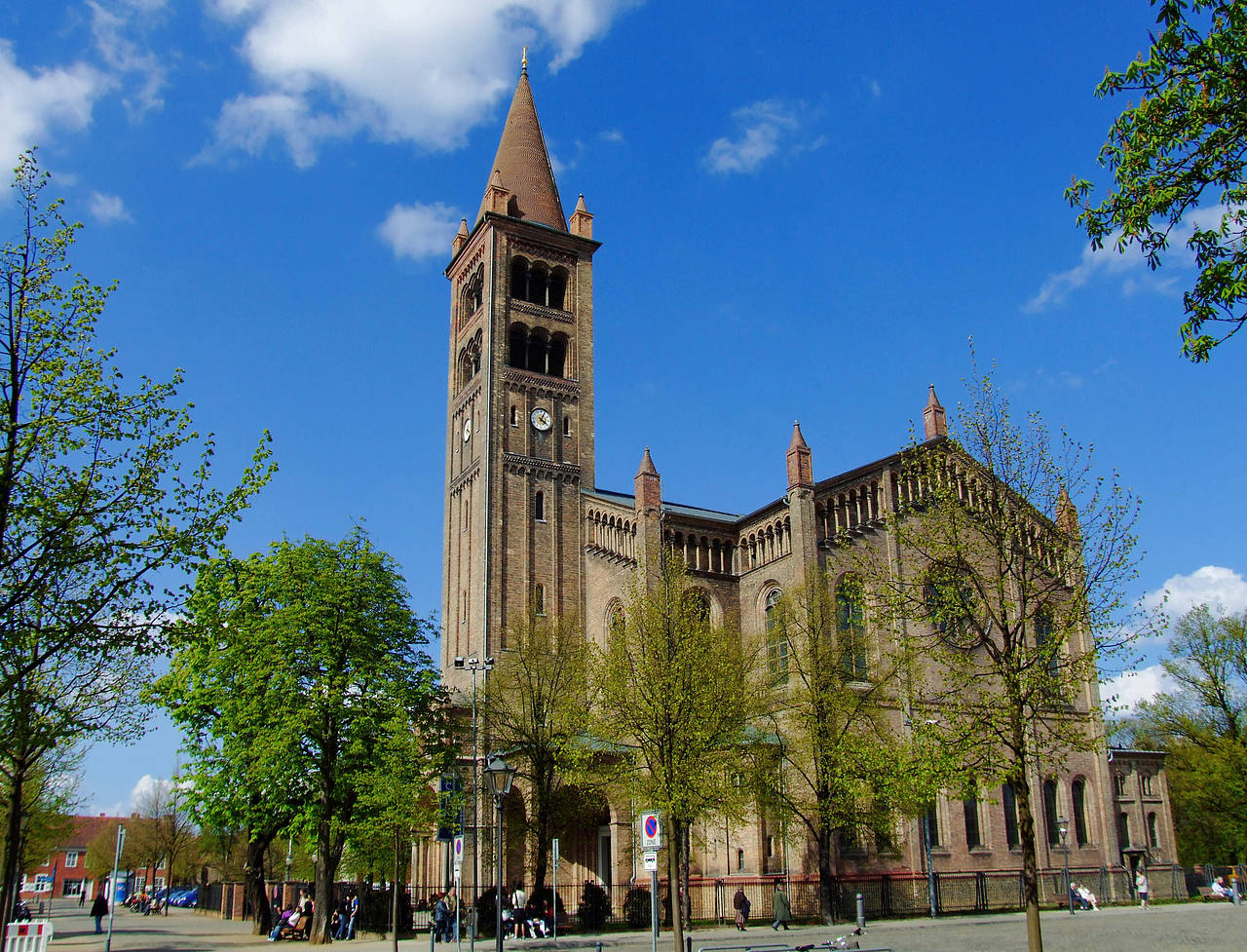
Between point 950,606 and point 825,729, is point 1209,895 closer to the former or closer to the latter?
point 825,729

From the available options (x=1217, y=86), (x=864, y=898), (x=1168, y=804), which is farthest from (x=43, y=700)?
(x=1168, y=804)

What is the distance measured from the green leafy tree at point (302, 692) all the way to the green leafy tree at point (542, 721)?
497 centimetres

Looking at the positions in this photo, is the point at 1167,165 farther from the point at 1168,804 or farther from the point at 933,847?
the point at 1168,804

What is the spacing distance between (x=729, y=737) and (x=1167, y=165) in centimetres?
2586

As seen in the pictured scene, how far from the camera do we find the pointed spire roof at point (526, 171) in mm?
58531

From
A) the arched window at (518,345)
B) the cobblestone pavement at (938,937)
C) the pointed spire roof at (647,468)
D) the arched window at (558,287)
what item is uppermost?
the arched window at (558,287)

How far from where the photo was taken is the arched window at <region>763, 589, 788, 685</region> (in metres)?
38.5

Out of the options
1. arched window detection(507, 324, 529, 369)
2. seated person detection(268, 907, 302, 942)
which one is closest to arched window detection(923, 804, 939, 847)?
seated person detection(268, 907, 302, 942)

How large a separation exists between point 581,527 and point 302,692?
2132 cm

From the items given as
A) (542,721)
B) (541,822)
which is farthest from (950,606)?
(542,721)

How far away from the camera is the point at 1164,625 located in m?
19.8

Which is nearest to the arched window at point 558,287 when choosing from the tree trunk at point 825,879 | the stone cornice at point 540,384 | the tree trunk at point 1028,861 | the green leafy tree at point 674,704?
the stone cornice at point 540,384

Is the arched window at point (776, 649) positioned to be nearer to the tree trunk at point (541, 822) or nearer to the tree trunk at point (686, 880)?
the tree trunk at point (686, 880)

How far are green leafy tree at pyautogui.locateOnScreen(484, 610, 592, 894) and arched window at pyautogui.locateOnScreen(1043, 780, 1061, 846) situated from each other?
72.2 feet
